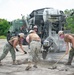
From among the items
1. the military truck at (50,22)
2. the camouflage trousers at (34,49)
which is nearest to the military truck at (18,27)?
the military truck at (50,22)

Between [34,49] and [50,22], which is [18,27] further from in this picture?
[34,49]

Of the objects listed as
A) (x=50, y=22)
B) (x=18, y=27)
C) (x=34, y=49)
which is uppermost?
(x=50, y=22)

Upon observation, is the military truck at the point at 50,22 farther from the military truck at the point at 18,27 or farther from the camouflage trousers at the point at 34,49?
the camouflage trousers at the point at 34,49

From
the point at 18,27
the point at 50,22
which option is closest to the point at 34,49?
the point at 50,22

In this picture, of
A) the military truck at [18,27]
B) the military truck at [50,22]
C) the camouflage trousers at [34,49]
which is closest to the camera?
the camouflage trousers at [34,49]

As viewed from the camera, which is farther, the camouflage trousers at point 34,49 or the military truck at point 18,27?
the military truck at point 18,27

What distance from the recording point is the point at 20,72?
1063cm

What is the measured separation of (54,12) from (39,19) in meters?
1.39

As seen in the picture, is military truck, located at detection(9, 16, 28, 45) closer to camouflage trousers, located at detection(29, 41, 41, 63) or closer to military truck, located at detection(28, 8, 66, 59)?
military truck, located at detection(28, 8, 66, 59)

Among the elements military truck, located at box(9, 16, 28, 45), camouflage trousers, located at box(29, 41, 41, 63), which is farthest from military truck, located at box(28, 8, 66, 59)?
camouflage trousers, located at box(29, 41, 41, 63)

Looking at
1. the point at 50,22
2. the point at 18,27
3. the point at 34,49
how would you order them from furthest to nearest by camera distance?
the point at 18,27
the point at 50,22
the point at 34,49

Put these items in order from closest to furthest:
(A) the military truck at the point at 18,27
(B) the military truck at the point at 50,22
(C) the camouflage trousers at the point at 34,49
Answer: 1. (C) the camouflage trousers at the point at 34,49
2. (B) the military truck at the point at 50,22
3. (A) the military truck at the point at 18,27

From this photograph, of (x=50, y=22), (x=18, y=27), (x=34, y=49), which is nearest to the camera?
(x=34, y=49)

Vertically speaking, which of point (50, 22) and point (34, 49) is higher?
point (50, 22)
